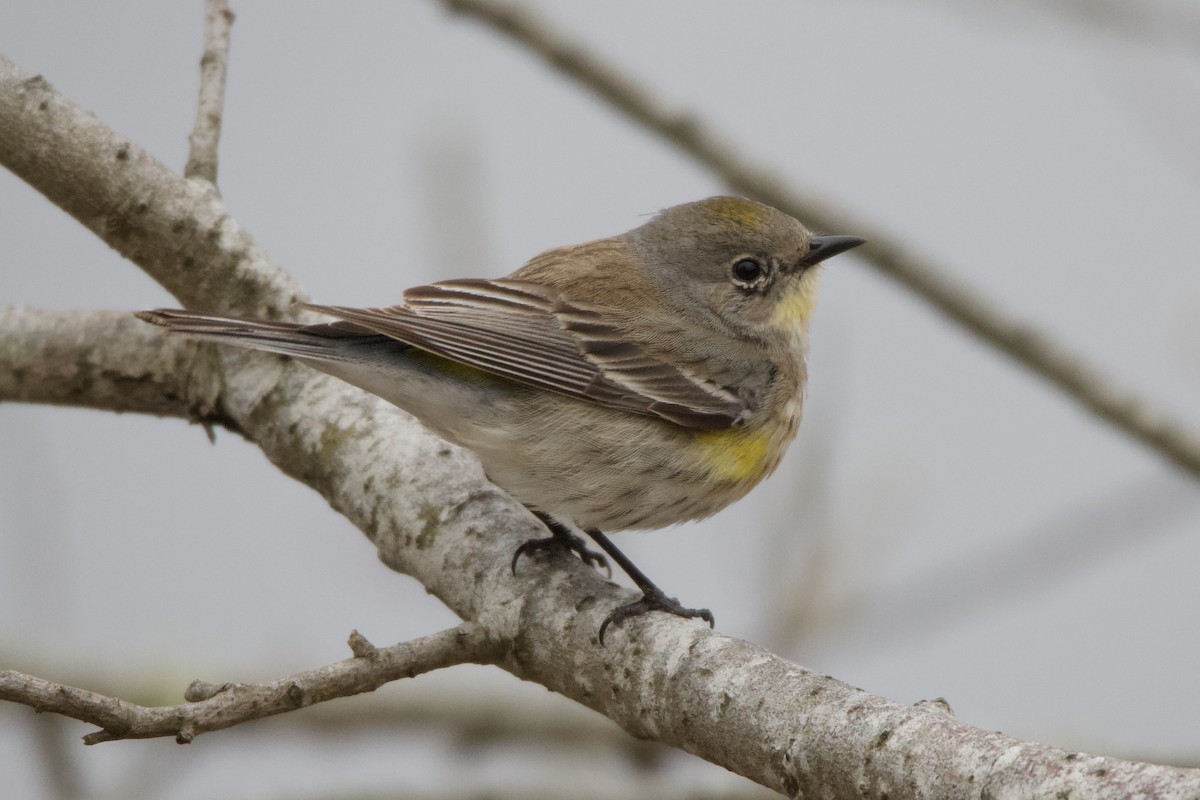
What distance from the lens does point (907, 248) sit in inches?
181

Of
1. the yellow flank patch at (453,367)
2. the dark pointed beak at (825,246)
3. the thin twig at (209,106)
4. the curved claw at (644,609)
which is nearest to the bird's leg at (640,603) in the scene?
the curved claw at (644,609)

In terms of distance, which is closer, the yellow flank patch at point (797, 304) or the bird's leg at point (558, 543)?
the bird's leg at point (558, 543)

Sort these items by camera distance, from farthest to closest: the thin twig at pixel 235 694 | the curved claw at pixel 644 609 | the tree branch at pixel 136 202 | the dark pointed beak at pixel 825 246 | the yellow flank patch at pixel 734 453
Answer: the dark pointed beak at pixel 825 246
the yellow flank patch at pixel 734 453
the tree branch at pixel 136 202
the curved claw at pixel 644 609
the thin twig at pixel 235 694

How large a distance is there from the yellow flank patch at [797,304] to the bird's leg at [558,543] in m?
1.45

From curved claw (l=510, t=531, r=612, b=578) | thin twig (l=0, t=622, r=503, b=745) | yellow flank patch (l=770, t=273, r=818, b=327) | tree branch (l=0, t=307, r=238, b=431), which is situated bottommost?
thin twig (l=0, t=622, r=503, b=745)

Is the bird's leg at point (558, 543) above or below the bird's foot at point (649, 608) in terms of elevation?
above

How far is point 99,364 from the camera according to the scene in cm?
433

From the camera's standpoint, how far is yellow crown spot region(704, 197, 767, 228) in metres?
5.22

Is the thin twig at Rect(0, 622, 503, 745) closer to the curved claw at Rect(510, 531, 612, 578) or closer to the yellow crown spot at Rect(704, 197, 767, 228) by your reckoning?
the curved claw at Rect(510, 531, 612, 578)

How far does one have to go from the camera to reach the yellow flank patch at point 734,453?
4434 millimetres

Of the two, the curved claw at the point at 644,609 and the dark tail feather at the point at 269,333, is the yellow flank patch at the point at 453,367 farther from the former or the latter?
the curved claw at the point at 644,609

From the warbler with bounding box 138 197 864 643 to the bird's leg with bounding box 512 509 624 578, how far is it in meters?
0.01

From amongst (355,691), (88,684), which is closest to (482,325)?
(355,691)

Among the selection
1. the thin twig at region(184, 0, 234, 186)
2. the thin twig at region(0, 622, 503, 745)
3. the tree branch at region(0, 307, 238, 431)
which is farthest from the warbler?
the thin twig at region(184, 0, 234, 186)
